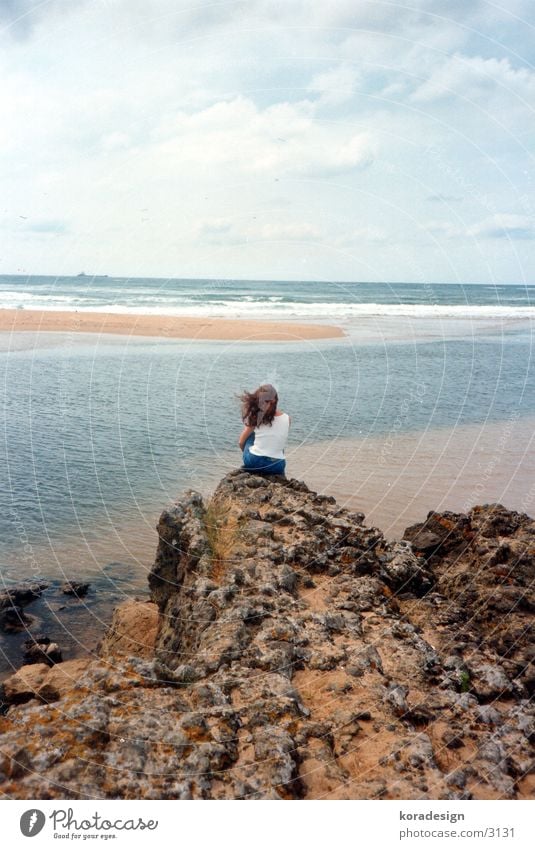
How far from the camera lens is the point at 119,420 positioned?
1731 cm

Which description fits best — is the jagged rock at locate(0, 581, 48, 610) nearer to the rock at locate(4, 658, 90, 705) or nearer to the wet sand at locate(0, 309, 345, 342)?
the rock at locate(4, 658, 90, 705)

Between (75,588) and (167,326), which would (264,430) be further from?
(167,326)

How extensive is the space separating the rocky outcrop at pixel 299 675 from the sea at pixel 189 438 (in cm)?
255

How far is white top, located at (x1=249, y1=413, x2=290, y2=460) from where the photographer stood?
32.8ft

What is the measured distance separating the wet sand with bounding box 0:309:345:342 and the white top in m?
24.1

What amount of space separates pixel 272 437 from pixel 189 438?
662 centimetres

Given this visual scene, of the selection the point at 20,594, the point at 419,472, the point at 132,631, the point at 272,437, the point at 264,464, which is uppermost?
the point at 272,437

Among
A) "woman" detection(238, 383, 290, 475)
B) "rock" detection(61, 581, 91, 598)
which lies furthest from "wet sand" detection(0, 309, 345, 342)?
"rock" detection(61, 581, 91, 598)

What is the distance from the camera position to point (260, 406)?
10.0 m

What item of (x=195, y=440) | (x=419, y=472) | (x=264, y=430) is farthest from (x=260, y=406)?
(x=195, y=440)

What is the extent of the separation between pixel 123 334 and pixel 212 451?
870 inches

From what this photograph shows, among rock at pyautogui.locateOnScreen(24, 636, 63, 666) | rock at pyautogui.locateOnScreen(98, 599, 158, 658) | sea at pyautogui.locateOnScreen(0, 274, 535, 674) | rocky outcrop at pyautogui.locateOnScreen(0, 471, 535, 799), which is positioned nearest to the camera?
rocky outcrop at pyautogui.locateOnScreen(0, 471, 535, 799)

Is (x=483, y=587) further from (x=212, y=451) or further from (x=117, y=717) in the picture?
(x=212, y=451)

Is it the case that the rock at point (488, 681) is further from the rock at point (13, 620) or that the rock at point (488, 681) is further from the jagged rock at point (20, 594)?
the jagged rock at point (20, 594)
